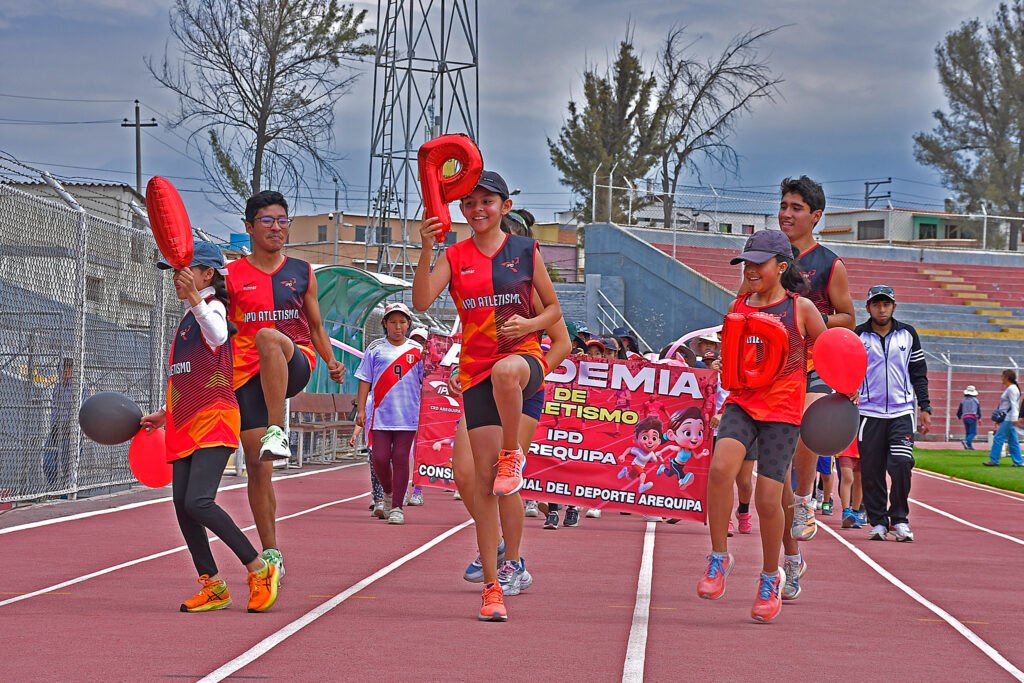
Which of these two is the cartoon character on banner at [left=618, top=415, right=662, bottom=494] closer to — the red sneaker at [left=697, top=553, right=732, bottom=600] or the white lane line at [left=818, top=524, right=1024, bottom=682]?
the white lane line at [left=818, top=524, right=1024, bottom=682]

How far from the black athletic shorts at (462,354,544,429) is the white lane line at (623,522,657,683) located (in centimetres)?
123

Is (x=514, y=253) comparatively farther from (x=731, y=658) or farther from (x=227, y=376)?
(x=731, y=658)

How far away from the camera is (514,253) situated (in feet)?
22.1

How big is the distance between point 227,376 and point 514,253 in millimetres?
1604

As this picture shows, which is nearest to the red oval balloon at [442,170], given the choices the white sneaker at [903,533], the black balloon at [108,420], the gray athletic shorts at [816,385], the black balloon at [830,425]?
the black balloon at [108,420]

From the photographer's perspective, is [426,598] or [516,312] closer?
[516,312]

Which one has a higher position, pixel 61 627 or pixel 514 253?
pixel 514 253

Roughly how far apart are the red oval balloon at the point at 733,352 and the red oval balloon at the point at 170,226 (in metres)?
2.77

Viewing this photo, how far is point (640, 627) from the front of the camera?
635 centimetres

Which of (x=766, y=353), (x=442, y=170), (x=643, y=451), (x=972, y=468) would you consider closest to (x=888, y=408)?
(x=643, y=451)

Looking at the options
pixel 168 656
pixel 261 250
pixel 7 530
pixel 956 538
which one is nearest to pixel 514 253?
pixel 261 250

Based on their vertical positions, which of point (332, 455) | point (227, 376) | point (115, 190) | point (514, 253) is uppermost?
point (115, 190)

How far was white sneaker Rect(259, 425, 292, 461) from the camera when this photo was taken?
6.60 meters

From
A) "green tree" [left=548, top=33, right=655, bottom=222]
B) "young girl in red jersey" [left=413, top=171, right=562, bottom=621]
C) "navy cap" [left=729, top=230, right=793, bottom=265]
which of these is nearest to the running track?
"young girl in red jersey" [left=413, top=171, right=562, bottom=621]
